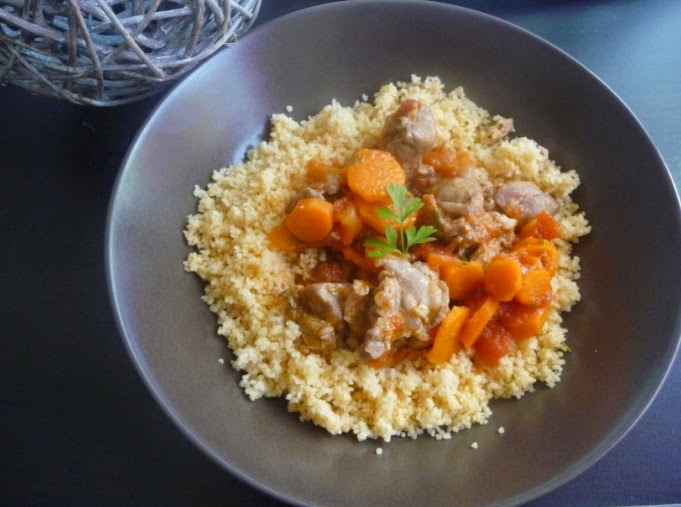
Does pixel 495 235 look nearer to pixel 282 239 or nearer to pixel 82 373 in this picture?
pixel 282 239

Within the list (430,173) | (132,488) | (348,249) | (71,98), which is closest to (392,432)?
(348,249)

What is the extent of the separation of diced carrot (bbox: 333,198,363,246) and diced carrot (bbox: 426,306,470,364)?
1.76 ft

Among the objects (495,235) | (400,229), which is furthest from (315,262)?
(495,235)

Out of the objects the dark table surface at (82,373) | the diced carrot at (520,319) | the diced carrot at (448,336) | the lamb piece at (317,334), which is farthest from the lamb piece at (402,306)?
the dark table surface at (82,373)

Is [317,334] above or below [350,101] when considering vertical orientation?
below

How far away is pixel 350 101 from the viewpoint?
10.5ft

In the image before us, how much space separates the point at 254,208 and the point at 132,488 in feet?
4.06

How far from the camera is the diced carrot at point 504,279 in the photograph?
8.33ft

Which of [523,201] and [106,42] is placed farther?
[523,201]

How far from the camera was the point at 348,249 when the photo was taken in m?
2.79

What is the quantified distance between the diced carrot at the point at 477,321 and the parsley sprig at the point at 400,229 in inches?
14.0

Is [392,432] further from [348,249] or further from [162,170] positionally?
[162,170]

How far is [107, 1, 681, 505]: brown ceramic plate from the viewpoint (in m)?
2.34

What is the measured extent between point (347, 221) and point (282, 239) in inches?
11.7
